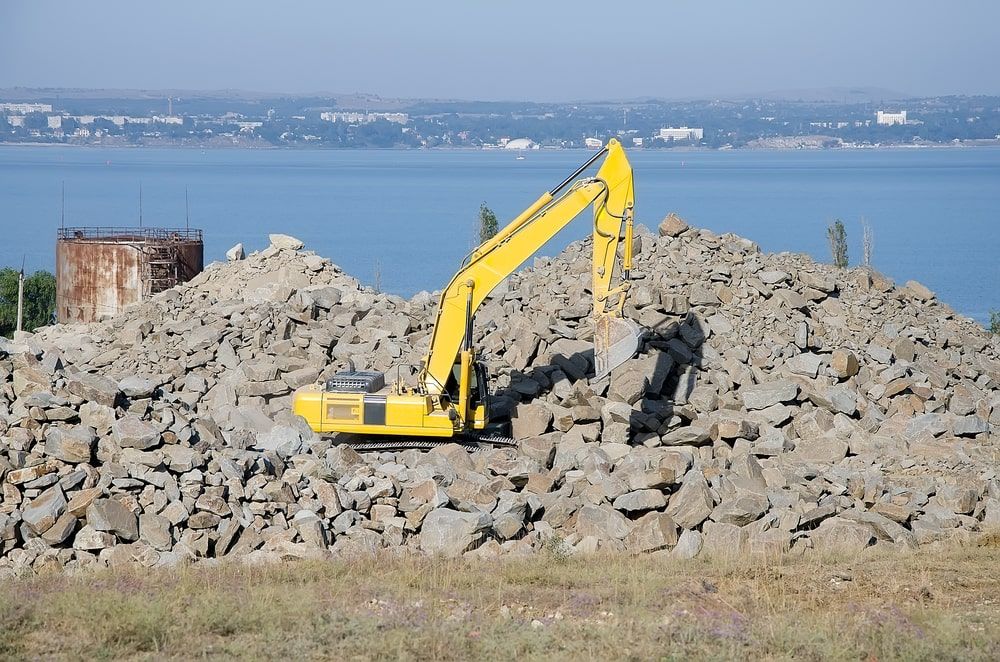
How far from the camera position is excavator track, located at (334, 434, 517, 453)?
1661 centimetres

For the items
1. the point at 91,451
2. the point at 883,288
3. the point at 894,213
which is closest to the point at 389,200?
the point at 894,213

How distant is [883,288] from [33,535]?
1524 centimetres

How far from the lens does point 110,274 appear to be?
30531mm

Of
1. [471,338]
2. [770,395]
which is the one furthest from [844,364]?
[471,338]

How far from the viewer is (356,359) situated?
19.6m

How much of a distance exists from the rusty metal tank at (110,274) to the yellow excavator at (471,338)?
14.8m

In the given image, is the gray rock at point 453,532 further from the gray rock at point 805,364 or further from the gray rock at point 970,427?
the gray rock at point 970,427

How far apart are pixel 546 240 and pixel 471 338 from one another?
1586mm

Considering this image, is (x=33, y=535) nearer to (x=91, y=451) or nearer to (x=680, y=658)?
(x=91, y=451)

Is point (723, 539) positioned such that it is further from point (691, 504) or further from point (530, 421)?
point (530, 421)

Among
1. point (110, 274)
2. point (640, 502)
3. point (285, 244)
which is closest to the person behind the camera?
point (640, 502)

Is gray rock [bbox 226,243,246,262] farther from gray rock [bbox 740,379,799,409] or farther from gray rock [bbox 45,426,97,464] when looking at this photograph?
gray rock [bbox 45,426,97,464]

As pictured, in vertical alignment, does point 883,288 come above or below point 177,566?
above

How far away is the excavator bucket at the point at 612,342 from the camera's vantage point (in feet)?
51.8
